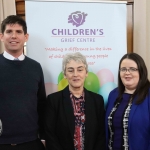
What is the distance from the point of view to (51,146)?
5.87 feet

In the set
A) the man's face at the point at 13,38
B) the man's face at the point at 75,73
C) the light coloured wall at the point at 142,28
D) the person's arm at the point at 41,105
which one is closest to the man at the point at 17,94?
the man's face at the point at 13,38

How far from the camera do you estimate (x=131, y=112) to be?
5.73 ft

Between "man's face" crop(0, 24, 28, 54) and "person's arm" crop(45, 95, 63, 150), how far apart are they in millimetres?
459

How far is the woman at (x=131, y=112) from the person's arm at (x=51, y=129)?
0.40 m

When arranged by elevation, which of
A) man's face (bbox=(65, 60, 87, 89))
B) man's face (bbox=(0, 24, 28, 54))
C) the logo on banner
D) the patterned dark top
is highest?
the logo on banner

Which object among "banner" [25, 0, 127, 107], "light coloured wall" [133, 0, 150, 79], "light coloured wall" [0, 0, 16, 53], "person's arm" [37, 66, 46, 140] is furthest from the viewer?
"light coloured wall" [133, 0, 150, 79]

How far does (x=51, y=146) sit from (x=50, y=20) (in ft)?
3.51

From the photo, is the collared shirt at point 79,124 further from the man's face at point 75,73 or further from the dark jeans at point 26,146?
the dark jeans at point 26,146

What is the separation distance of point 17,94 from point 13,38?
1.26 feet

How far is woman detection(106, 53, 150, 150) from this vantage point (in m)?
1.73

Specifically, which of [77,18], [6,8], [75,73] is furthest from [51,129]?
[6,8]

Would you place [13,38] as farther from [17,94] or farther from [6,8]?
[6,8]

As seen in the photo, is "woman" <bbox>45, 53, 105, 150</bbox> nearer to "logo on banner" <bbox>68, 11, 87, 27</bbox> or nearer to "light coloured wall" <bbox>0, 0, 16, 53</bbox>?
"logo on banner" <bbox>68, 11, 87, 27</bbox>

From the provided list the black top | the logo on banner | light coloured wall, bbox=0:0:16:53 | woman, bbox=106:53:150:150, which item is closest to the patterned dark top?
woman, bbox=106:53:150:150
